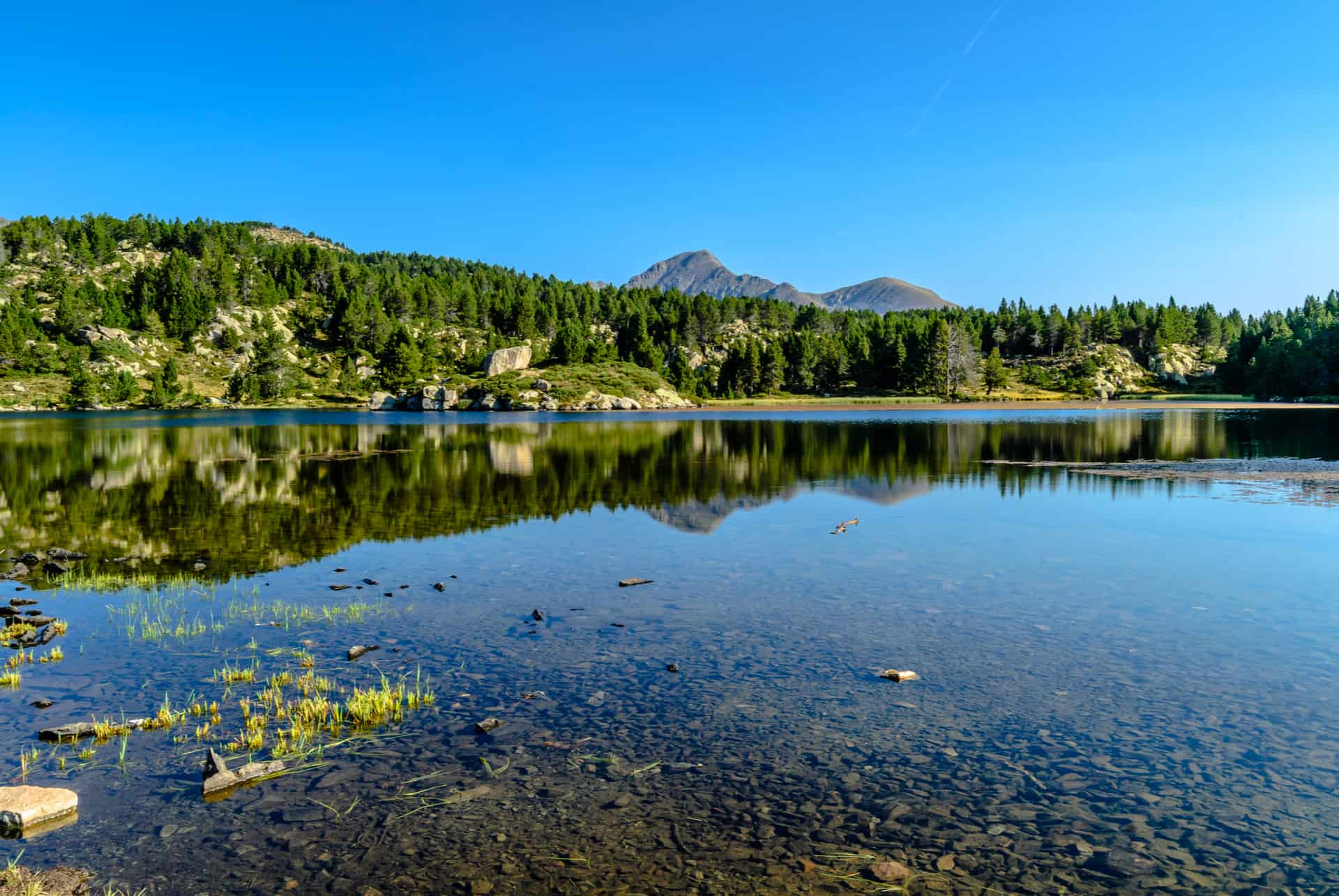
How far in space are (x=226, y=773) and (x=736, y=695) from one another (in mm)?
8199

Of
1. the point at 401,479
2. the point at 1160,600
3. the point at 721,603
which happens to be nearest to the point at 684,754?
the point at 721,603

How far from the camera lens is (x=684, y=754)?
12.0 meters

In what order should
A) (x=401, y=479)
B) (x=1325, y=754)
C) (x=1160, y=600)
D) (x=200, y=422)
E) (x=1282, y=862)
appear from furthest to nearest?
1. (x=200, y=422)
2. (x=401, y=479)
3. (x=1160, y=600)
4. (x=1325, y=754)
5. (x=1282, y=862)

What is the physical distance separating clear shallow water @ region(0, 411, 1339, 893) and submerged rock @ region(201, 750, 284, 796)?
9.0 inches

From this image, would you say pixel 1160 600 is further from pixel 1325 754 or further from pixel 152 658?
pixel 152 658

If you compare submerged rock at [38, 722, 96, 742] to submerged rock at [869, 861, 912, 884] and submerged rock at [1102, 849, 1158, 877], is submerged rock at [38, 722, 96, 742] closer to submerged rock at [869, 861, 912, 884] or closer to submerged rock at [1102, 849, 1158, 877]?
submerged rock at [869, 861, 912, 884]

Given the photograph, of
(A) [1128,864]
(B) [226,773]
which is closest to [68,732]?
(B) [226,773]

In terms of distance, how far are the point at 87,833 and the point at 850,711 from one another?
11.0 m

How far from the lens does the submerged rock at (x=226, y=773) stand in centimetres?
1097

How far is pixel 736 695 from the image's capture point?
14.5m

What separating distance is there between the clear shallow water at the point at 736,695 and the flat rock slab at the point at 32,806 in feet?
0.89

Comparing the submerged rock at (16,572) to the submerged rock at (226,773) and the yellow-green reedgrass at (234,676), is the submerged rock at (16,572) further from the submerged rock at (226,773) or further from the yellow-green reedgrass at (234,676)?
the submerged rock at (226,773)

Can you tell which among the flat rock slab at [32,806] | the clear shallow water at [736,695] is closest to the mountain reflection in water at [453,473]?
the clear shallow water at [736,695]

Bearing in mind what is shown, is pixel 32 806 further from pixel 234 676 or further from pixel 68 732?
pixel 234 676
